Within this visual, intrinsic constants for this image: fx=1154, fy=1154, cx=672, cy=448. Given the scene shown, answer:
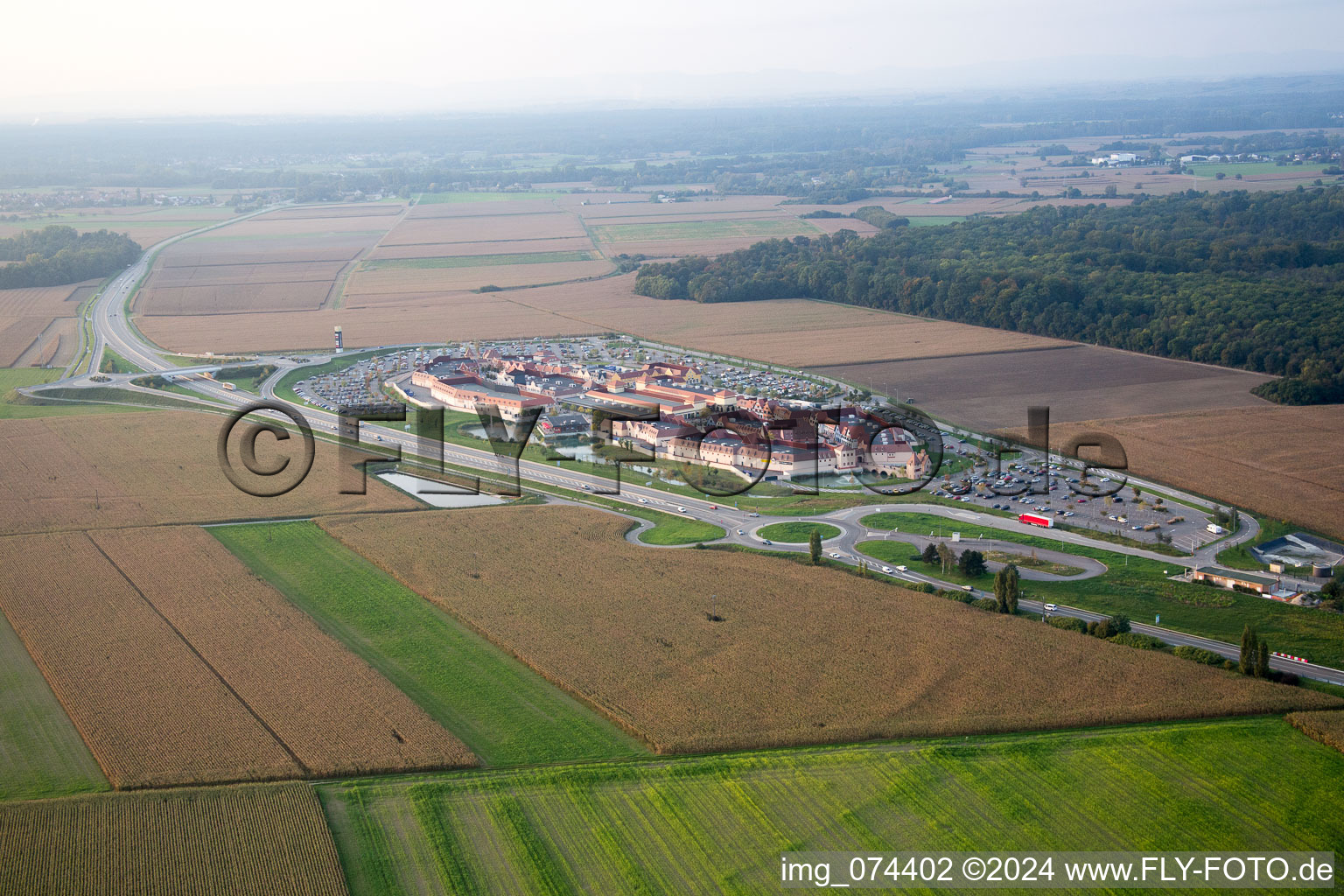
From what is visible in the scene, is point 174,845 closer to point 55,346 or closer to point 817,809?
point 817,809

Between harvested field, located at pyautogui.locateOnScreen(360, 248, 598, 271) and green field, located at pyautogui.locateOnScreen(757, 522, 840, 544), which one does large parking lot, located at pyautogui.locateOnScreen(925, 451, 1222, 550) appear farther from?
harvested field, located at pyautogui.locateOnScreen(360, 248, 598, 271)

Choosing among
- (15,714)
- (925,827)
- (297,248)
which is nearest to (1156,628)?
(925,827)

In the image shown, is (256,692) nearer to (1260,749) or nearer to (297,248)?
(1260,749)

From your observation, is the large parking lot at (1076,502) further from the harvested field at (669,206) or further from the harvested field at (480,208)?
the harvested field at (480,208)

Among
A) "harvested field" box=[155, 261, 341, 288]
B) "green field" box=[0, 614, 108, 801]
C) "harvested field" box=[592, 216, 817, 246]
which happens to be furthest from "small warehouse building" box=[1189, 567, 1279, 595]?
"harvested field" box=[592, 216, 817, 246]

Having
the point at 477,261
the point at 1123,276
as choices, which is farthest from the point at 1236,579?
the point at 477,261

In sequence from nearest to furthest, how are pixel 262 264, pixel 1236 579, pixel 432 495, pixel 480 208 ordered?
pixel 1236 579 → pixel 432 495 → pixel 262 264 → pixel 480 208
